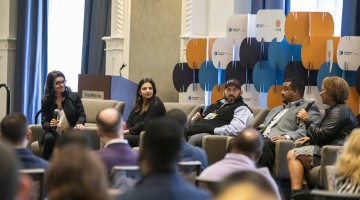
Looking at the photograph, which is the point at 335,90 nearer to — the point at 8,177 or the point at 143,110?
the point at 143,110

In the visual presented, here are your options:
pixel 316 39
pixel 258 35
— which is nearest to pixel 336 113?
pixel 316 39

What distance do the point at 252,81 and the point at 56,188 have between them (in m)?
7.20

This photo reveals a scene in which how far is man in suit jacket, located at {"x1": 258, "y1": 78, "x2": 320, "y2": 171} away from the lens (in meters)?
7.68

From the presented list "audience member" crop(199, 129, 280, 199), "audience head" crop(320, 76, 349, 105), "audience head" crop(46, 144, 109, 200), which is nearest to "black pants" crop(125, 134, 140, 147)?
"audience head" crop(320, 76, 349, 105)

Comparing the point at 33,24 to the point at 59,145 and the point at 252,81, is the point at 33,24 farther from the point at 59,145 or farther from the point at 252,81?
the point at 59,145

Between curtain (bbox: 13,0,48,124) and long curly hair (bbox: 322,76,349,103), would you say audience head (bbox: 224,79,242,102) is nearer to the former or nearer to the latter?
long curly hair (bbox: 322,76,349,103)

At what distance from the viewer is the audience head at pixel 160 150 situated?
3104 millimetres

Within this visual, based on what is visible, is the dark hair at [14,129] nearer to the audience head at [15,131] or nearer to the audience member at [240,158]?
the audience head at [15,131]

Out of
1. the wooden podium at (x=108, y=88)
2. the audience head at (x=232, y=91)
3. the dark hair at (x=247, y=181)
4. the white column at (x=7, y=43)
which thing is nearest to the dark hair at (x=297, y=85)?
the audience head at (x=232, y=91)

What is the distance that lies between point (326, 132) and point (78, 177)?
16.9 feet

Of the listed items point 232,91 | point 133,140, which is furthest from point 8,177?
point 232,91

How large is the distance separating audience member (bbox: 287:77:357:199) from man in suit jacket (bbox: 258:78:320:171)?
0.33 meters

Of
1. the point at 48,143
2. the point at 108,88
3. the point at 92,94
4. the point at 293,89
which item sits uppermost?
the point at 293,89

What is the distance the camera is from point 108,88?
10.5m
